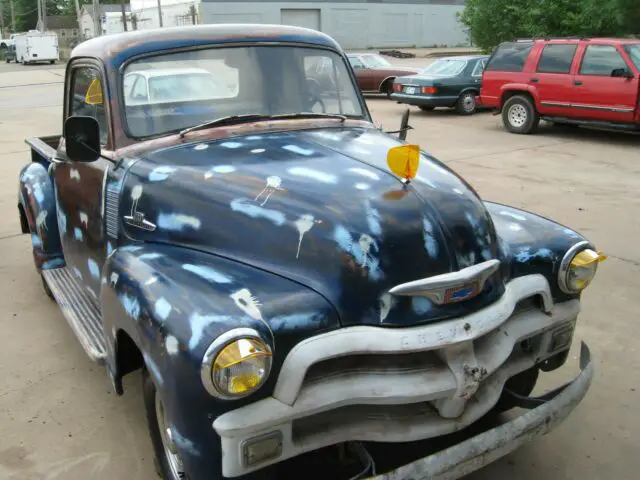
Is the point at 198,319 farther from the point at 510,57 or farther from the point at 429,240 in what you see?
the point at 510,57

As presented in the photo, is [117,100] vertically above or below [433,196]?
above

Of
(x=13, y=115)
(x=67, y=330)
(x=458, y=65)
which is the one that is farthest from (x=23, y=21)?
(x=67, y=330)

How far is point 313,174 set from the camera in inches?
111

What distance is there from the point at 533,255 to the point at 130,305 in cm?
174

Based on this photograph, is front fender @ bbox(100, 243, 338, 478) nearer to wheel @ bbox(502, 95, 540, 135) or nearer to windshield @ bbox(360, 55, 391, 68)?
wheel @ bbox(502, 95, 540, 135)

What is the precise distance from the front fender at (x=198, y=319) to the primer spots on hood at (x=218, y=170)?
46 cm

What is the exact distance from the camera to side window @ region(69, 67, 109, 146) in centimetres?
352

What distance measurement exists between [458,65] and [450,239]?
14.1 meters

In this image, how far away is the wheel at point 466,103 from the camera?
15.5 m

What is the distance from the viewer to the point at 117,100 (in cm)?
336

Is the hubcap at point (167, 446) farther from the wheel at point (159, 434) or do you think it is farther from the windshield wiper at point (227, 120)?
the windshield wiper at point (227, 120)

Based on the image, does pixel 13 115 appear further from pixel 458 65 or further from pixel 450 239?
pixel 450 239

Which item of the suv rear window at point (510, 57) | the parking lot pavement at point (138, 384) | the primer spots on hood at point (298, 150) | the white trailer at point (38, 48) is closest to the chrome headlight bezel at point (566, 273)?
the parking lot pavement at point (138, 384)

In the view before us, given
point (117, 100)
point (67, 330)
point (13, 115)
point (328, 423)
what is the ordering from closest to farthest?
point (328, 423), point (117, 100), point (67, 330), point (13, 115)
